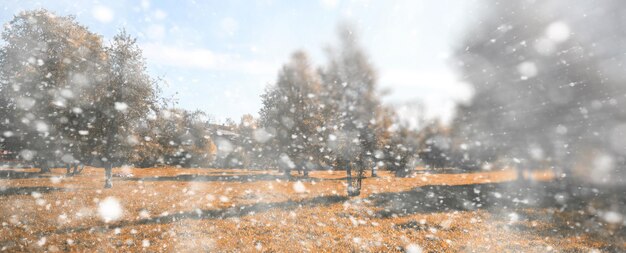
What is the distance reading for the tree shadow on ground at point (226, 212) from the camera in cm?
946

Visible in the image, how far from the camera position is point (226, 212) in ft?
41.0

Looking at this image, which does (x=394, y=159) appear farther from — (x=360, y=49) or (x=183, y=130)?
(x=183, y=130)

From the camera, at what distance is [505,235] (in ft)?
33.8

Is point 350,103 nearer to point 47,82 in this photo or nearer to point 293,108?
point 293,108

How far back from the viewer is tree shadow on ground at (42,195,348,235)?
9.46 meters

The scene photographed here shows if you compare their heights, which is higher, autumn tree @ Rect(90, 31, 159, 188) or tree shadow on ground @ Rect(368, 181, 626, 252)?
autumn tree @ Rect(90, 31, 159, 188)

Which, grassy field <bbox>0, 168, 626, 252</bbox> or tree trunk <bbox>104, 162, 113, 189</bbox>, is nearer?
grassy field <bbox>0, 168, 626, 252</bbox>

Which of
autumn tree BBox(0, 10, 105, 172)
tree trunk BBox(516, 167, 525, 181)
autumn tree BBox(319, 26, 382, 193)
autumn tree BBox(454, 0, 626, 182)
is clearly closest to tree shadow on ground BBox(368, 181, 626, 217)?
autumn tree BBox(454, 0, 626, 182)

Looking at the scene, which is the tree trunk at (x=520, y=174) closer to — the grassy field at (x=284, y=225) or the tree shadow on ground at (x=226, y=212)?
the grassy field at (x=284, y=225)

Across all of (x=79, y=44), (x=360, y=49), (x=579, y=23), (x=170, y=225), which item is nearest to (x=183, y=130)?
(x=79, y=44)

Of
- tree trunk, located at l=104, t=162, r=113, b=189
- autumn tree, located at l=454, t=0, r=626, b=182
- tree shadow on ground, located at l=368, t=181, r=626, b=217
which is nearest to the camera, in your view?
tree shadow on ground, located at l=368, t=181, r=626, b=217

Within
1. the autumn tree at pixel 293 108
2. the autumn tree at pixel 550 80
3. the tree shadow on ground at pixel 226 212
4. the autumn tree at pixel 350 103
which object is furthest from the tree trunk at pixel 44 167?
the autumn tree at pixel 550 80

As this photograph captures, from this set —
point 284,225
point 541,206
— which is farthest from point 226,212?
point 541,206

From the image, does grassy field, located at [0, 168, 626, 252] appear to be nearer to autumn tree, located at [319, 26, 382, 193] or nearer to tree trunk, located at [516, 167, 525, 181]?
autumn tree, located at [319, 26, 382, 193]
